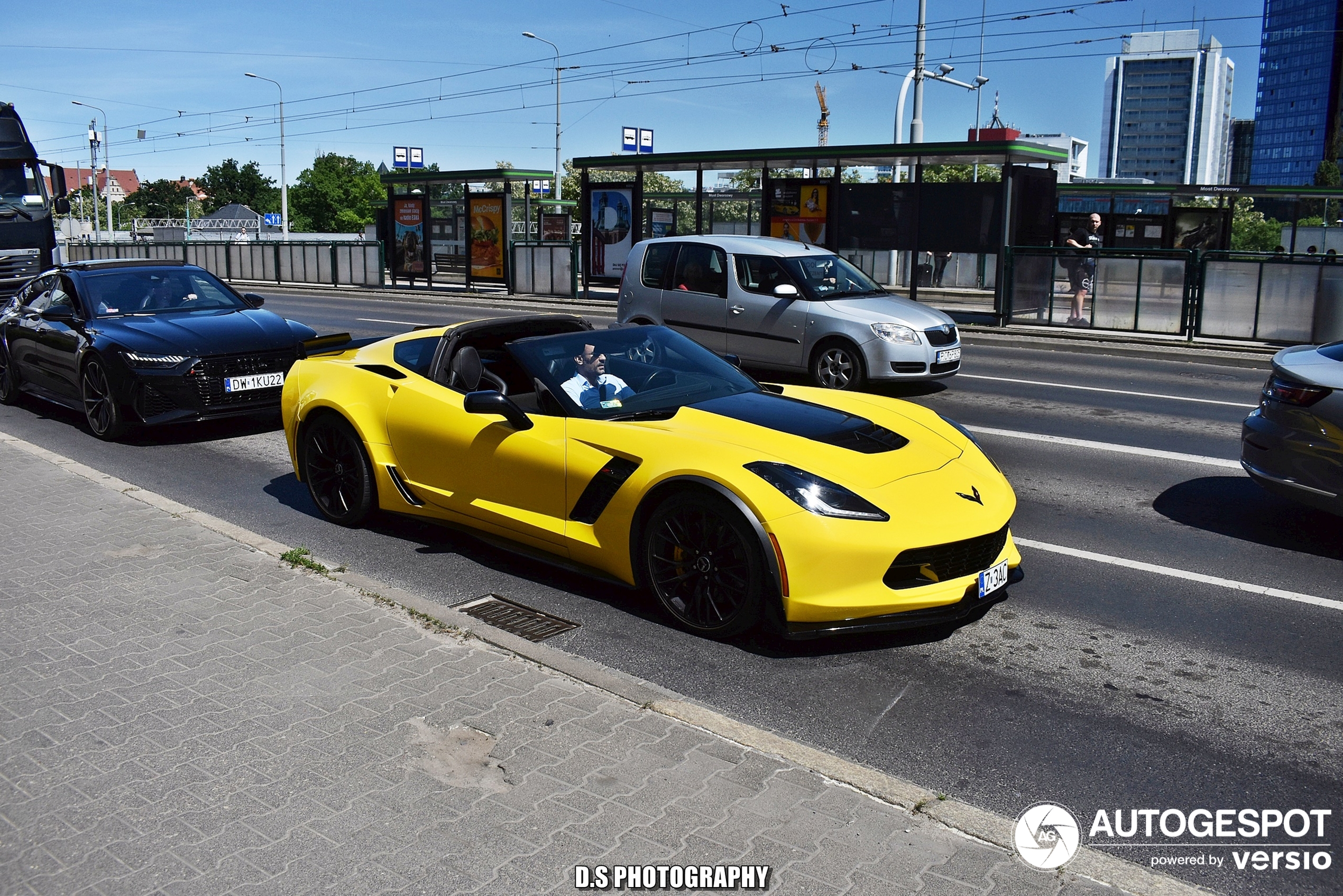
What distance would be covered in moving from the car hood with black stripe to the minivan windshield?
5496 mm

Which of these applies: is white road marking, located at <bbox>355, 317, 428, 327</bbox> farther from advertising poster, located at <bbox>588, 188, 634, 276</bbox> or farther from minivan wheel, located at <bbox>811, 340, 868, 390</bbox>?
minivan wheel, located at <bbox>811, 340, 868, 390</bbox>

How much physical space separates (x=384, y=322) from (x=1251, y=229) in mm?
53099

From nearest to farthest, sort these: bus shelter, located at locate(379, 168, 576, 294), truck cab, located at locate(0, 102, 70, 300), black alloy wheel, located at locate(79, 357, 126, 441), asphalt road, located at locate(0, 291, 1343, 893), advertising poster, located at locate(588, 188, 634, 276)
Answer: asphalt road, located at locate(0, 291, 1343, 893)
black alloy wheel, located at locate(79, 357, 126, 441)
truck cab, located at locate(0, 102, 70, 300)
advertising poster, located at locate(588, 188, 634, 276)
bus shelter, located at locate(379, 168, 576, 294)

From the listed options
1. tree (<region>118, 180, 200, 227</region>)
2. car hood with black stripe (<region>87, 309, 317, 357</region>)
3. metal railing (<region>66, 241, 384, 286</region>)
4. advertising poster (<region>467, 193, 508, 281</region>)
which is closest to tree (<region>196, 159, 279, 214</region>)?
tree (<region>118, 180, 200, 227</region>)

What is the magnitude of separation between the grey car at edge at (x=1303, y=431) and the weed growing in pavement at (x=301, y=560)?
217 inches

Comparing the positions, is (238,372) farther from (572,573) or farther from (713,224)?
(713,224)

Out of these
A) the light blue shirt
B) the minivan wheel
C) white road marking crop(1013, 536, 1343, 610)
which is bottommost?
white road marking crop(1013, 536, 1343, 610)

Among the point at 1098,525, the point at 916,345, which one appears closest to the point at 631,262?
the point at 916,345

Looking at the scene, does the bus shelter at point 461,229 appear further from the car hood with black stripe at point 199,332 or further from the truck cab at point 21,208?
the car hood with black stripe at point 199,332

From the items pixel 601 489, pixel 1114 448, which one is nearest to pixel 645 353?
pixel 601 489

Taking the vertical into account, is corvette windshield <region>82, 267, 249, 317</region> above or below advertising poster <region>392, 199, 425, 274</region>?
below

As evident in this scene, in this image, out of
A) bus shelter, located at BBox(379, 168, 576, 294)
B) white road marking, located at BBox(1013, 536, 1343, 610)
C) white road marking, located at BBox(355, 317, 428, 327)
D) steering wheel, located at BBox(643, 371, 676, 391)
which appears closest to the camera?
white road marking, located at BBox(1013, 536, 1343, 610)

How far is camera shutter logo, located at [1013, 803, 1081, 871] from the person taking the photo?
10.7ft

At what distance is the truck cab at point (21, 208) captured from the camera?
1870 cm
